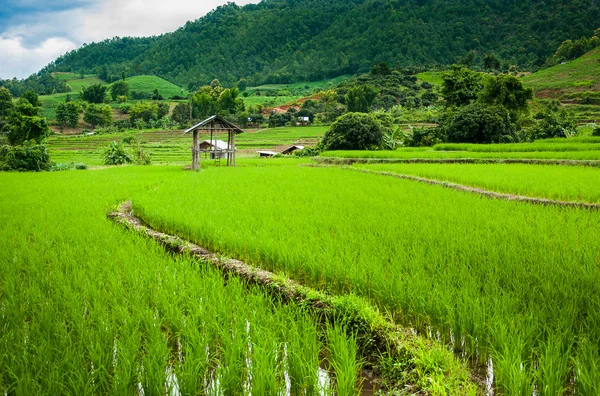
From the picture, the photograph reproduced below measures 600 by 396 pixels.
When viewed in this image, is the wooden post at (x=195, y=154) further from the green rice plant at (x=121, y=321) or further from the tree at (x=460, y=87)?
the tree at (x=460, y=87)

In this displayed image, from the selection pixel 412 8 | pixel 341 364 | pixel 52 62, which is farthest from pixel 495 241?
pixel 52 62

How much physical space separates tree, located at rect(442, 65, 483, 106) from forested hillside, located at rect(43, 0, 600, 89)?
43749 millimetres

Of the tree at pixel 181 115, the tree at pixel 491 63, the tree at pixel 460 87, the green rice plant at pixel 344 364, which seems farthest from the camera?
the tree at pixel 491 63

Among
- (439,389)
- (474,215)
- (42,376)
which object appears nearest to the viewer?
(439,389)

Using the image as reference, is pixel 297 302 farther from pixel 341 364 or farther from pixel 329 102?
pixel 329 102

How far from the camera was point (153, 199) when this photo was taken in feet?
26.1

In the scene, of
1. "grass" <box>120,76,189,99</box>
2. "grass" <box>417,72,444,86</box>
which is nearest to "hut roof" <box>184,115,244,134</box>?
"grass" <box>417,72,444,86</box>

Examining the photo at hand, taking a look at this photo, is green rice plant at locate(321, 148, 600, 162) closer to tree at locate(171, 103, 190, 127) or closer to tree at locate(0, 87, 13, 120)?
tree at locate(171, 103, 190, 127)

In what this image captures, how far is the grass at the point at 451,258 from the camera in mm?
2234

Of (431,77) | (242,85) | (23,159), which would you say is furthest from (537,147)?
(242,85)

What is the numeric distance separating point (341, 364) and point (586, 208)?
5.96 metres

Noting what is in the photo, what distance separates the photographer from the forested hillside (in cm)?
8862

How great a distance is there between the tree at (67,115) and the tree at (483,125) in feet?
175

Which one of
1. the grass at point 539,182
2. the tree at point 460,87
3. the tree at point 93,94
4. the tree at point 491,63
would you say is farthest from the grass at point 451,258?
the tree at point 93,94
